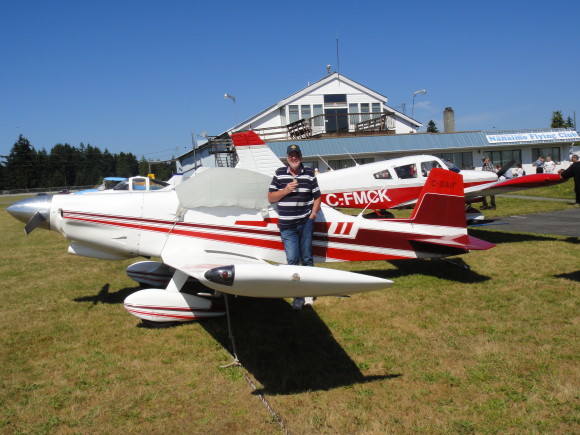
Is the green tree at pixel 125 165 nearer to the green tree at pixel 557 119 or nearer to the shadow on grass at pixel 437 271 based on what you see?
the green tree at pixel 557 119

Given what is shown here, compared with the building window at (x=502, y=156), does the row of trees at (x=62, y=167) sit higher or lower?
higher

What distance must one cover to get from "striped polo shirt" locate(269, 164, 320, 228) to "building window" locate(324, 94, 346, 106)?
1062 inches

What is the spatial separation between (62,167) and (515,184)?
105294mm

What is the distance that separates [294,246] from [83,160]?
113 metres

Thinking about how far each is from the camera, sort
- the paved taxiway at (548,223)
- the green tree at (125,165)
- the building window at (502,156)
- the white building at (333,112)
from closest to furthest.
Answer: the paved taxiway at (548,223), the white building at (333,112), the building window at (502,156), the green tree at (125,165)

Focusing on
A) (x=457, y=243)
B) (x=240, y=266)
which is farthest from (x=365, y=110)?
(x=240, y=266)

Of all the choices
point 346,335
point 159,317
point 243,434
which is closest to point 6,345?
point 159,317

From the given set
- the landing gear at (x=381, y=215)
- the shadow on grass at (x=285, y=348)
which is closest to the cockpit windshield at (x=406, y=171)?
the landing gear at (x=381, y=215)

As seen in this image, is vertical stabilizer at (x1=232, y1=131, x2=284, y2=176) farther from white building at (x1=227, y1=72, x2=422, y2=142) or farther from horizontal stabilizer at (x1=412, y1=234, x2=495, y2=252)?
white building at (x1=227, y1=72, x2=422, y2=142)

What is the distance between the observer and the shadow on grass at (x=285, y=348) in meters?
3.78

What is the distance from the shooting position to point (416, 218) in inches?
243

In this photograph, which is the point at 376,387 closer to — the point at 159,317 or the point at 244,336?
the point at 244,336

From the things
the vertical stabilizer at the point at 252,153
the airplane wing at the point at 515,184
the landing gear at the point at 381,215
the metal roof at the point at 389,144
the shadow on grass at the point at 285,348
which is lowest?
the shadow on grass at the point at 285,348

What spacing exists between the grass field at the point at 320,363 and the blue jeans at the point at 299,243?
0.83 metres
